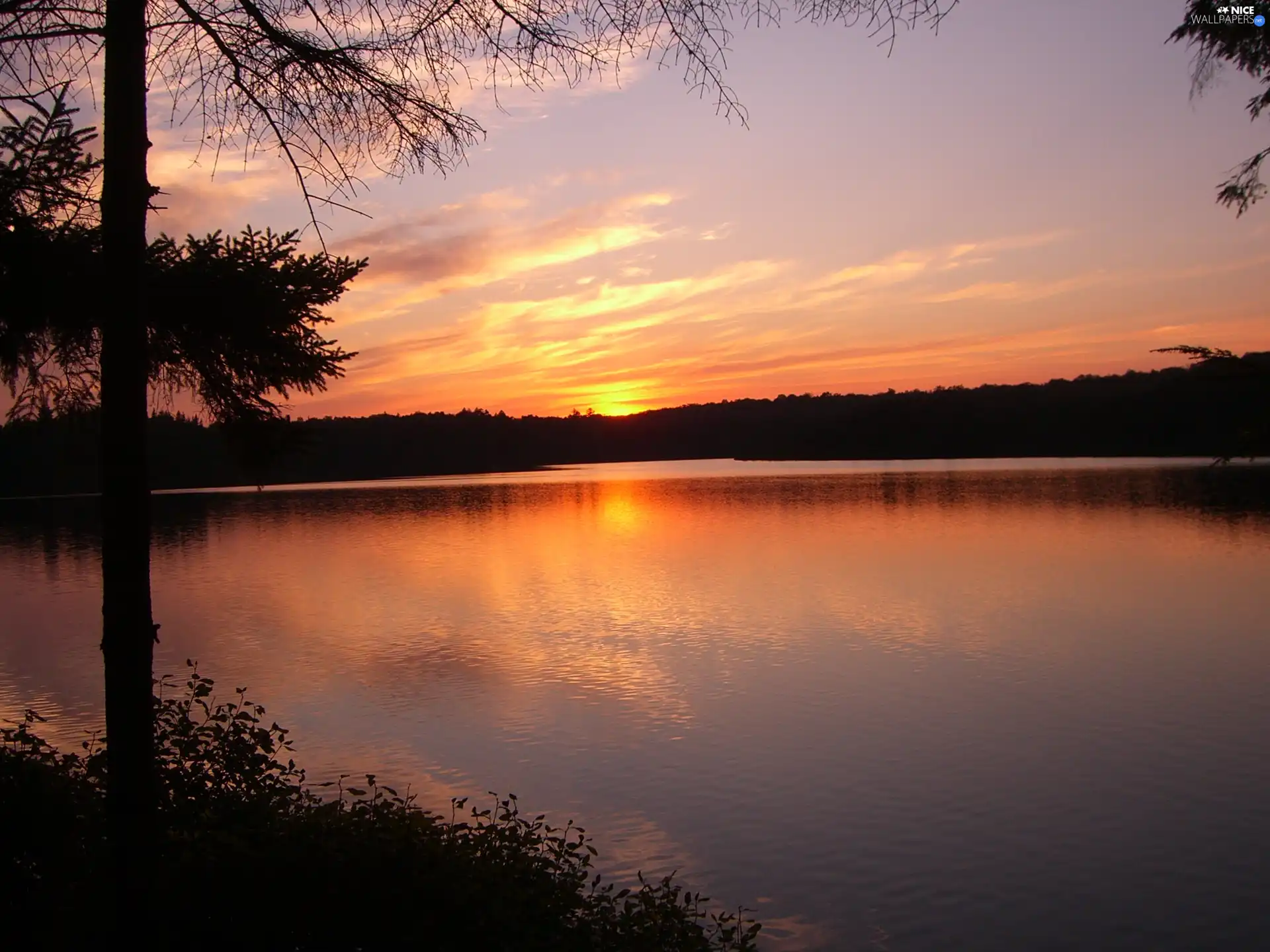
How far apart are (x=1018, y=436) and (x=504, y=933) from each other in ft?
443

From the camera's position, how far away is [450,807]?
1101 centimetres

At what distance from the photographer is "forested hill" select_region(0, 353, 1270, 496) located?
105250 mm

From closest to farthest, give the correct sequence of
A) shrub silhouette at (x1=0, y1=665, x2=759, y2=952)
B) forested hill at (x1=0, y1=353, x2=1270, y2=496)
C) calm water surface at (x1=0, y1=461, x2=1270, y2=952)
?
shrub silhouette at (x1=0, y1=665, x2=759, y2=952) → calm water surface at (x1=0, y1=461, x2=1270, y2=952) → forested hill at (x1=0, y1=353, x2=1270, y2=496)

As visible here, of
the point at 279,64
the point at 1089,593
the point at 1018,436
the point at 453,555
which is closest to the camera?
the point at 279,64

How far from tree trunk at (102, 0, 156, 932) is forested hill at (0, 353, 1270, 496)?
66022 millimetres

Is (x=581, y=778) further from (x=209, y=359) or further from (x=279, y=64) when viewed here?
(x=279, y=64)

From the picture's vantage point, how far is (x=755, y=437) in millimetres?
158375

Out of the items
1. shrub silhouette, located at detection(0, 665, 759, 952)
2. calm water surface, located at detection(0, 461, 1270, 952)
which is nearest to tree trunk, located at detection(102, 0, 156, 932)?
shrub silhouette, located at detection(0, 665, 759, 952)

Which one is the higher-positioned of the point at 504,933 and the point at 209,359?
the point at 209,359

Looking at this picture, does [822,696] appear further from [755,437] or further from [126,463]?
[755,437]

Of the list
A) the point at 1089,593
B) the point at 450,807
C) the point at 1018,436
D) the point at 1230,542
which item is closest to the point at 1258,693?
the point at 1089,593

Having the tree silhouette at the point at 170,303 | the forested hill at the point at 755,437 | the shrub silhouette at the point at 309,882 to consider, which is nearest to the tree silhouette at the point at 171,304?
the tree silhouette at the point at 170,303

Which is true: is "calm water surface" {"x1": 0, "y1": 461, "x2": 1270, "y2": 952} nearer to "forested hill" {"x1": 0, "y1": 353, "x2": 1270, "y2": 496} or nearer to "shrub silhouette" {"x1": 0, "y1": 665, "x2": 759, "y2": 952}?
"shrub silhouette" {"x1": 0, "y1": 665, "x2": 759, "y2": 952}

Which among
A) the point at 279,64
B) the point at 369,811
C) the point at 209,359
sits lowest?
the point at 369,811
